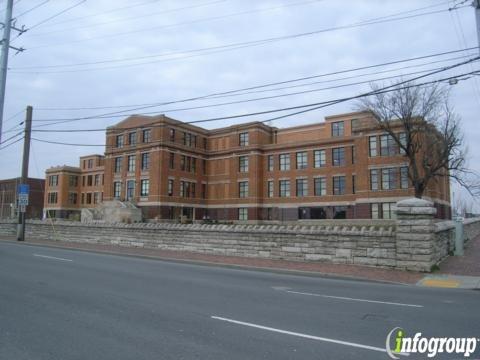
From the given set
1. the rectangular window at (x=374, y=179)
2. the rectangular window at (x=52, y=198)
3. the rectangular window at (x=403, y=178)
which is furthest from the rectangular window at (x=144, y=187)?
the rectangular window at (x=52, y=198)

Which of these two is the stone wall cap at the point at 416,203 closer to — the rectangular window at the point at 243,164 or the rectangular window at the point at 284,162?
the rectangular window at the point at 284,162

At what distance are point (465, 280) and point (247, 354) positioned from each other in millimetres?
10511

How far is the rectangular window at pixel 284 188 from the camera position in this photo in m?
55.3

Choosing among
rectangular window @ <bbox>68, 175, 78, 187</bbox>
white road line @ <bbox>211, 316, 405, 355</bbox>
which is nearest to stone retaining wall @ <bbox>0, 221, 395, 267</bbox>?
white road line @ <bbox>211, 316, 405, 355</bbox>

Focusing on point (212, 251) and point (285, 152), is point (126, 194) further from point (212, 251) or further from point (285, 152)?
point (212, 251)

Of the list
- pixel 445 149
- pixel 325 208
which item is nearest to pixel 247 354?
pixel 445 149

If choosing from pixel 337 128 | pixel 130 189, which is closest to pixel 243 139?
pixel 337 128

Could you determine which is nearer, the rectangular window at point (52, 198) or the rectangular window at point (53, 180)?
the rectangular window at point (52, 198)

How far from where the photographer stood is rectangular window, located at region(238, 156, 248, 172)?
58281 millimetres

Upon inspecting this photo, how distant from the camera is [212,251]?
66.0 ft

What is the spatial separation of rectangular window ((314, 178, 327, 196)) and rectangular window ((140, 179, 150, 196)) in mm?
23352

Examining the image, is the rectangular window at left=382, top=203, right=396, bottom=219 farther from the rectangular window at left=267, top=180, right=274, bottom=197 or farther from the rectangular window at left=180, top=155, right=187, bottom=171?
the rectangular window at left=180, top=155, right=187, bottom=171

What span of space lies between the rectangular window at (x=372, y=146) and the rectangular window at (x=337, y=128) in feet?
28.8

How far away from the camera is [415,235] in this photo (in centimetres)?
1427
